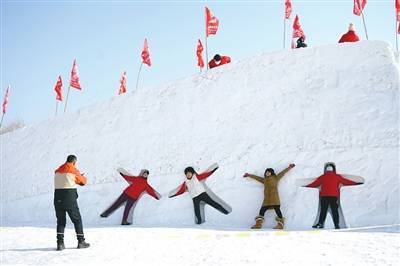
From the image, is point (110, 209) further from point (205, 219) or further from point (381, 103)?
point (381, 103)

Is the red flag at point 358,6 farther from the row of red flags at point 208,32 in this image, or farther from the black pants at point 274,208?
the black pants at point 274,208

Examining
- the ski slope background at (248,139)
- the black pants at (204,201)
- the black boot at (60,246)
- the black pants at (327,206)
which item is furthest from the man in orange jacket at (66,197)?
the black pants at (327,206)

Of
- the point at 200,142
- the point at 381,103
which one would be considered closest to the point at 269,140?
the point at 200,142

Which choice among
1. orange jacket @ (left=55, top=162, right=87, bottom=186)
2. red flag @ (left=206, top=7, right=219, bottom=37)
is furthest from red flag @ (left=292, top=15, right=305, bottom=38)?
orange jacket @ (left=55, top=162, right=87, bottom=186)

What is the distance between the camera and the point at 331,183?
9.30 meters

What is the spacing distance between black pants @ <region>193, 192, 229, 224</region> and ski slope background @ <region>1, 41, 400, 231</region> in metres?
0.14

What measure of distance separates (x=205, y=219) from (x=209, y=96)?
4074 mm

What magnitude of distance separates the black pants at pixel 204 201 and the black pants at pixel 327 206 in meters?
2.20

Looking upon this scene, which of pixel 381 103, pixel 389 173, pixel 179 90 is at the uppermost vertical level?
pixel 179 90

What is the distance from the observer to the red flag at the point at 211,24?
1662cm

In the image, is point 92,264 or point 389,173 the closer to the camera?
point 92,264

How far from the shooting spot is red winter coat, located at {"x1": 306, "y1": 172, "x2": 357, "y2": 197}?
9180mm

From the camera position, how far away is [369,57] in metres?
11.5

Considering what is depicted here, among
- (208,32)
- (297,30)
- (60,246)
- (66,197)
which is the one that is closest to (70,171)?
(66,197)
